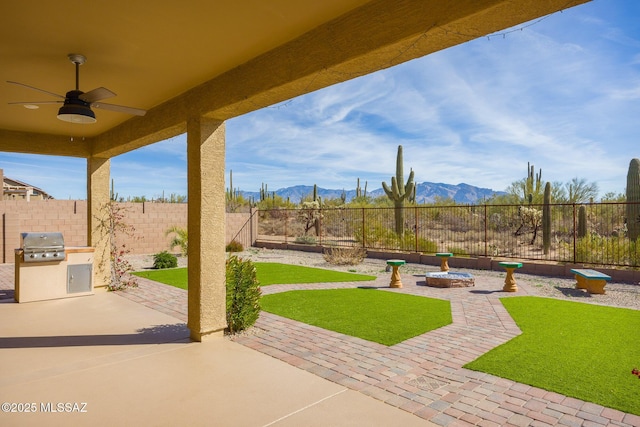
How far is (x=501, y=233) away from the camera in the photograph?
21.3m

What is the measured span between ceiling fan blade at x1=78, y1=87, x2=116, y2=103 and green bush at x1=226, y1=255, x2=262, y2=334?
2587 mm

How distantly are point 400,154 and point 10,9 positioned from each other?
17977mm

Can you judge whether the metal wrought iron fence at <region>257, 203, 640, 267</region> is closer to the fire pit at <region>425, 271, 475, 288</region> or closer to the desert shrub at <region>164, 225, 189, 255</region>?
the fire pit at <region>425, 271, 475, 288</region>

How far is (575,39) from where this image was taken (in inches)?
445

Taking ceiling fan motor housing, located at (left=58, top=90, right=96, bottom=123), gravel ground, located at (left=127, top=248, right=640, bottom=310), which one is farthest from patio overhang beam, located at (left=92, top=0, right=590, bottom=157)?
gravel ground, located at (left=127, top=248, right=640, bottom=310)

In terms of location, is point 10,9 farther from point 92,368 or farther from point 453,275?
point 453,275

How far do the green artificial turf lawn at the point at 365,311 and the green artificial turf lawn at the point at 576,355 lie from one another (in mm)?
1189

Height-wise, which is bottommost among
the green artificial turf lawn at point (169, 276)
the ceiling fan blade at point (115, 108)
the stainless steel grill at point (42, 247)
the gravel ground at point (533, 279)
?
the gravel ground at point (533, 279)

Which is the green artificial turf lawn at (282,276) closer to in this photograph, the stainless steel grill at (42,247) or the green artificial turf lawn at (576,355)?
the stainless steel grill at (42,247)

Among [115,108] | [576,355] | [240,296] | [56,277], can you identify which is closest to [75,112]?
[115,108]

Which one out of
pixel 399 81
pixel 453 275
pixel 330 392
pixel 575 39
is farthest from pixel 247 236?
pixel 330 392

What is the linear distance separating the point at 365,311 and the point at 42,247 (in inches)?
241

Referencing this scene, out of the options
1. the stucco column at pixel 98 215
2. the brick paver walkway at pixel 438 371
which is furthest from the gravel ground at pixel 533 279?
the stucco column at pixel 98 215

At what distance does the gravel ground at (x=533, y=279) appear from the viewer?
7863 millimetres
